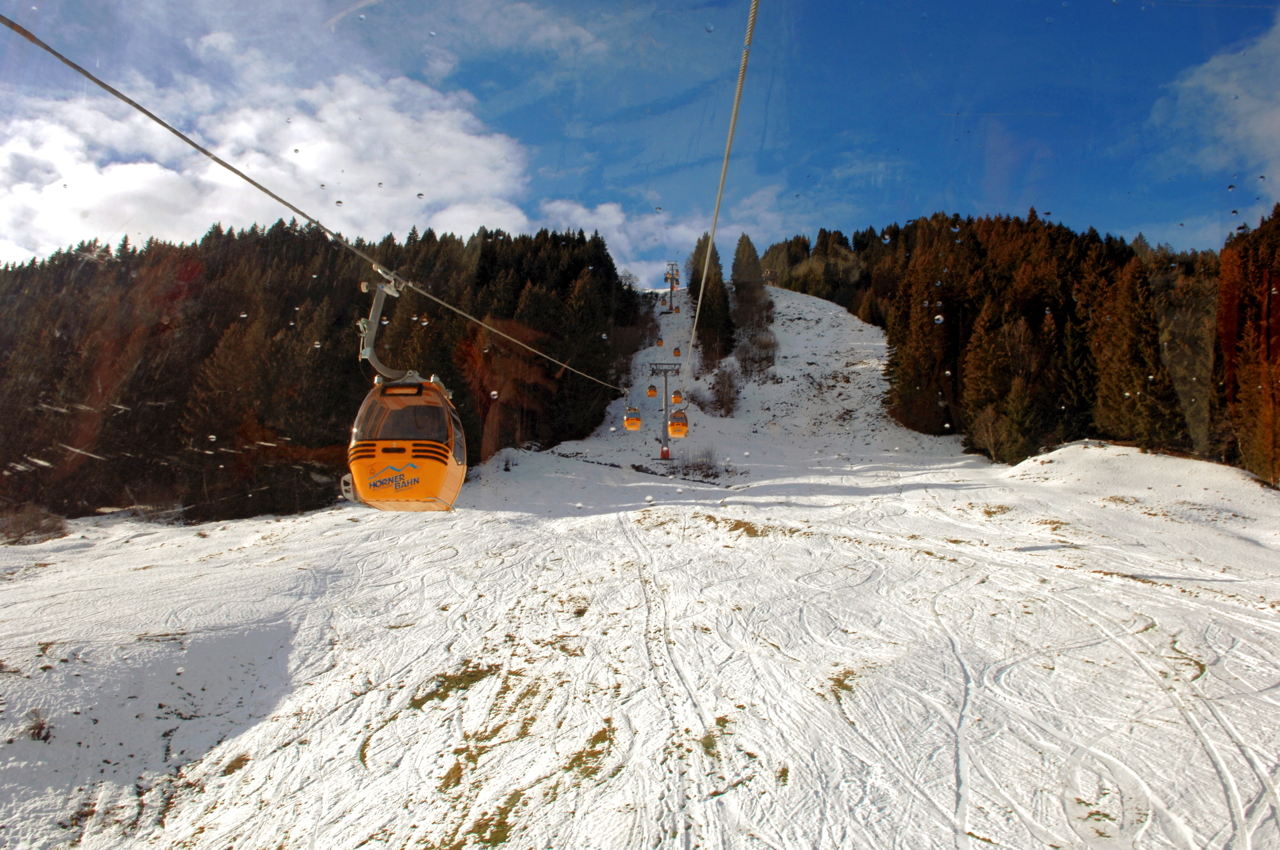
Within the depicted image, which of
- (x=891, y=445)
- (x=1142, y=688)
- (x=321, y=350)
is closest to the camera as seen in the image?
(x=1142, y=688)

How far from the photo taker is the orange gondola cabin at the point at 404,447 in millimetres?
7000

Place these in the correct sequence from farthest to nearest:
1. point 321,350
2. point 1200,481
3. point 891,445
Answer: point 891,445, point 321,350, point 1200,481

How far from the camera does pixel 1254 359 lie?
1916cm

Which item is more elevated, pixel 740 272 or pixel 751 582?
pixel 740 272

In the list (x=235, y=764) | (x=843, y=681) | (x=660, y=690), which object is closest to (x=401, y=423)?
(x=235, y=764)

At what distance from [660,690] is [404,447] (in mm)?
4511

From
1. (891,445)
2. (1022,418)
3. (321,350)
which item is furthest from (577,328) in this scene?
(1022,418)

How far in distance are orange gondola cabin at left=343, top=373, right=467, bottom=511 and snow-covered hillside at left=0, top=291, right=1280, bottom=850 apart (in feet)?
9.22

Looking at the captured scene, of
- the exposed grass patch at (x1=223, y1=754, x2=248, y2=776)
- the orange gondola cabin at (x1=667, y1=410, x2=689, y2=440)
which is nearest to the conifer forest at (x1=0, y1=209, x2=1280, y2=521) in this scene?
the orange gondola cabin at (x1=667, y1=410, x2=689, y2=440)

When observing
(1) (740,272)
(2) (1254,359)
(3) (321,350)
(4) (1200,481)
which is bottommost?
(4) (1200,481)

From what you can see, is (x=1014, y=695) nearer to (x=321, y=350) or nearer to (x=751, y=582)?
(x=751, y=582)

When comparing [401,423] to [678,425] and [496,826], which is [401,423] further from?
[678,425]

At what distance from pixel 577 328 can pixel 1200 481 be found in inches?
1201

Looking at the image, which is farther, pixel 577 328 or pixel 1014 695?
pixel 577 328
